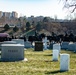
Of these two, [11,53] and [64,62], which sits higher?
[11,53]

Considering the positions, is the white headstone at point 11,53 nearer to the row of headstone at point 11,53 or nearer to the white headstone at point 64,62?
the row of headstone at point 11,53

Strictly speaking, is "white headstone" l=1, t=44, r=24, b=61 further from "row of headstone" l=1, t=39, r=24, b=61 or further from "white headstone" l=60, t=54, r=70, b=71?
"white headstone" l=60, t=54, r=70, b=71

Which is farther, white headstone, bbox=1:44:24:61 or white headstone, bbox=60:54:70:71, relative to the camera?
white headstone, bbox=1:44:24:61

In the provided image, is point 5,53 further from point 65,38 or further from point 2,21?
point 2,21

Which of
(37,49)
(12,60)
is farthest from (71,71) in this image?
(37,49)

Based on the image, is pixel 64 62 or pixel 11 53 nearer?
A: pixel 64 62

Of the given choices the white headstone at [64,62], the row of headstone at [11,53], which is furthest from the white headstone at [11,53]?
the white headstone at [64,62]

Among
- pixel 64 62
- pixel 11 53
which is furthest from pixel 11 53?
pixel 64 62

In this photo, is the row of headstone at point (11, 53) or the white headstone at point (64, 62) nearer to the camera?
the white headstone at point (64, 62)

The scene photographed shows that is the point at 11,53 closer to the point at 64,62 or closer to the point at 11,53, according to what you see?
the point at 11,53

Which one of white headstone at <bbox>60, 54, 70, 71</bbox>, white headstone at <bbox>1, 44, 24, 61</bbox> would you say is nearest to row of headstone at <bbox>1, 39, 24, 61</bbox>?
white headstone at <bbox>1, 44, 24, 61</bbox>

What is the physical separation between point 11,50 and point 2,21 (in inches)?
3595

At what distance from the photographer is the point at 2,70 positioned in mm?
13758

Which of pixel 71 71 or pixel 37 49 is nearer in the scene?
pixel 71 71
